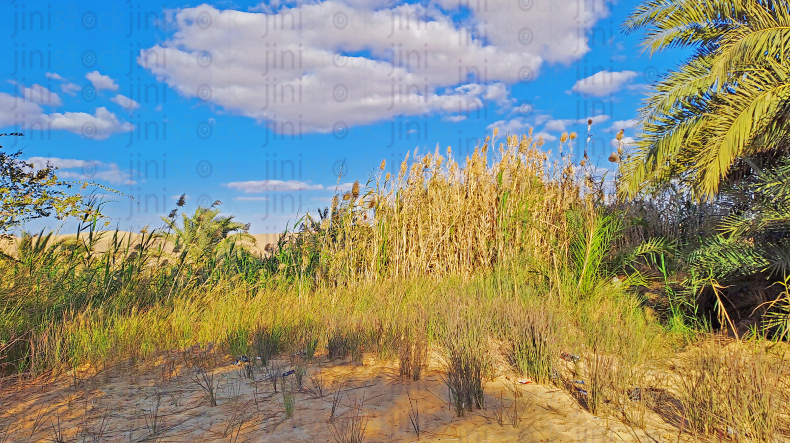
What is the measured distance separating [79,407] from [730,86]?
25.9ft

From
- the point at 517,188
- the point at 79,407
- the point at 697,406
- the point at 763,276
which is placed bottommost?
the point at 79,407

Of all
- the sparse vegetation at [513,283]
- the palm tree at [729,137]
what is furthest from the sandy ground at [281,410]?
the palm tree at [729,137]

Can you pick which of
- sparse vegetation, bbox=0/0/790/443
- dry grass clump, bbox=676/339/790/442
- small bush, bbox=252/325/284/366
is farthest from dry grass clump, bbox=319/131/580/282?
dry grass clump, bbox=676/339/790/442

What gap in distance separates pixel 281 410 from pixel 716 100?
21.3 feet

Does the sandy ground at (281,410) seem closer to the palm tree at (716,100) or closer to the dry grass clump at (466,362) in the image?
the dry grass clump at (466,362)

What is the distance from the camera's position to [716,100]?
21.0ft

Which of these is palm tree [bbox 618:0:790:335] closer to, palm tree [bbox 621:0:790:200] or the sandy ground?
palm tree [bbox 621:0:790:200]

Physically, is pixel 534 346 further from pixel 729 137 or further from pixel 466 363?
pixel 729 137

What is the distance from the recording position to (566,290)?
229 inches

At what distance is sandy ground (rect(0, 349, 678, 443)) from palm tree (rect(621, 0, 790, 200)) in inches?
147

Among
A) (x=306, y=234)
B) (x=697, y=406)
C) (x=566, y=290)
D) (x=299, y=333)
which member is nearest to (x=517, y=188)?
(x=566, y=290)

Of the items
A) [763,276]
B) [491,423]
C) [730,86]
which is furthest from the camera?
[730,86]

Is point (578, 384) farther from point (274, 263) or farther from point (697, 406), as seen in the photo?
point (274, 263)

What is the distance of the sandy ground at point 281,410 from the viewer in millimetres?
2904
